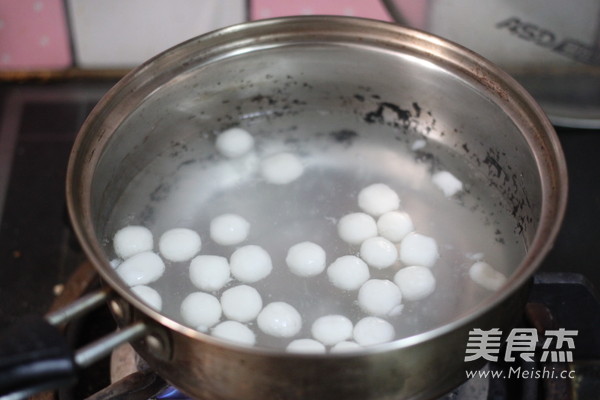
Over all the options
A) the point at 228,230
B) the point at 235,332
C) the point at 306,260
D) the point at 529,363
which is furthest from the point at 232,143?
the point at 529,363

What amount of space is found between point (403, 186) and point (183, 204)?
1.27 ft

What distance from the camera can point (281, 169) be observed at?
1.30 m

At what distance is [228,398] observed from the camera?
0.85 meters

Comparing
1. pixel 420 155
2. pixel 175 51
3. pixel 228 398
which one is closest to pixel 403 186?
pixel 420 155

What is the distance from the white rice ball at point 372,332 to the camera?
40.3 inches

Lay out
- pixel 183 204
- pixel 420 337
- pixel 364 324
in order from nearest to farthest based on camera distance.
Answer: pixel 420 337 < pixel 364 324 < pixel 183 204

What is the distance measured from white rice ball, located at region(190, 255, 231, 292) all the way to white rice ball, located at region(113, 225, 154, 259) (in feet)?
0.27

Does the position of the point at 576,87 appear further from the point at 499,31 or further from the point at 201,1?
the point at 201,1

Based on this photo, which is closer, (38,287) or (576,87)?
(38,287)

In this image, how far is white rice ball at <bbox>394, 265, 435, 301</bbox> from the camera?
1.10m

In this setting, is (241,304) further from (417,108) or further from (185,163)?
(417,108)

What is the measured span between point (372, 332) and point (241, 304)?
196mm

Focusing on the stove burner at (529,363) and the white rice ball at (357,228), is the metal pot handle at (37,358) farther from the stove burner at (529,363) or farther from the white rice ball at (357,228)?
the white rice ball at (357,228)

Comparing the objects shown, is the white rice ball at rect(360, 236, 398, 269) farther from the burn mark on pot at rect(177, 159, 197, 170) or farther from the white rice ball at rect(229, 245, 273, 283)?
the burn mark on pot at rect(177, 159, 197, 170)
